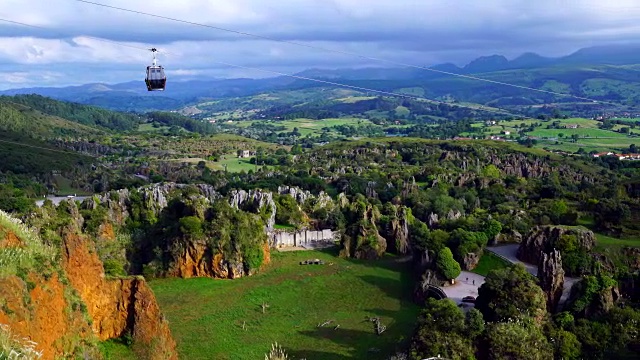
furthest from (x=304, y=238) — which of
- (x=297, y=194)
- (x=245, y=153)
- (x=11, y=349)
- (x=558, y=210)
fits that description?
(x=245, y=153)

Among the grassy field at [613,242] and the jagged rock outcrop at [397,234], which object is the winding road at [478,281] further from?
the jagged rock outcrop at [397,234]

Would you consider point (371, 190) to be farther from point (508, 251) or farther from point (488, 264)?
point (488, 264)

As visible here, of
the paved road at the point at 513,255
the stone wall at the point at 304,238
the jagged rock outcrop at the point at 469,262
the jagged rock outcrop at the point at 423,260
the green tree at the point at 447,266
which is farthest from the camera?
the stone wall at the point at 304,238

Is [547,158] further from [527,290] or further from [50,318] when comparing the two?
[50,318]

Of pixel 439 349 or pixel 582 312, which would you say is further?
pixel 582 312

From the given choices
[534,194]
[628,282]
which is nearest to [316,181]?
[534,194]

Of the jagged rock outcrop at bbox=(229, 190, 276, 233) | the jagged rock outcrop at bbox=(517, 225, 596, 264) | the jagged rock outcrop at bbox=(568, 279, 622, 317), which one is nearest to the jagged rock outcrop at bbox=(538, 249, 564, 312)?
the jagged rock outcrop at bbox=(568, 279, 622, 317)

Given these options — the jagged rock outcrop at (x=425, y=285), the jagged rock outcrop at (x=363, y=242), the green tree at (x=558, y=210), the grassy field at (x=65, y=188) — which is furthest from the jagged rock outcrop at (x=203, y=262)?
the grassy field at (x=65, y=188)

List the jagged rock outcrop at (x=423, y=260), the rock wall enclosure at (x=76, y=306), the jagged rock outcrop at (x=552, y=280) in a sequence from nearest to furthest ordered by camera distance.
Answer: the rock wall enclosure at (x=76, y=306) → the jagged rock outcrop at (x=552, y=280) → the jagged rock outcrop at (x=423, y=260)
